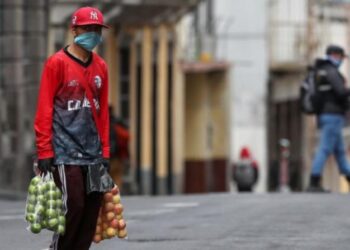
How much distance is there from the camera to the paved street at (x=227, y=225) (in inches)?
474

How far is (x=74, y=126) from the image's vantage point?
959cm

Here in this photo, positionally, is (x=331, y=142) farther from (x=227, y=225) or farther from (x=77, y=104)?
(x=77, y=104)

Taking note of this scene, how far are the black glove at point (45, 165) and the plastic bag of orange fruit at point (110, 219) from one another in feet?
1.76

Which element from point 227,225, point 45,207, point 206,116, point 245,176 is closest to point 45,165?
point 45,207

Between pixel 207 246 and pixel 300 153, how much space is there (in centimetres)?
3930

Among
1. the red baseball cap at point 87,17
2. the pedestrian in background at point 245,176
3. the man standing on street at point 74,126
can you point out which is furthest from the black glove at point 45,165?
the pedestrian in background at point 245,176

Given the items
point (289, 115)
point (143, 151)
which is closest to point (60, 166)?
point (143, 151)

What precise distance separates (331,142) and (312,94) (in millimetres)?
682

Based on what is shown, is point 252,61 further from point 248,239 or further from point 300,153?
point 248,239

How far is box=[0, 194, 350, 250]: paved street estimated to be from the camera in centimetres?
1205

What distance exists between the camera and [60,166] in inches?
375

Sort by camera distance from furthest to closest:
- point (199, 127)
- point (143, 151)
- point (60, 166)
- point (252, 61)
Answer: point (252, 61), point (199, 127), point (143, 151), point (60, 166)

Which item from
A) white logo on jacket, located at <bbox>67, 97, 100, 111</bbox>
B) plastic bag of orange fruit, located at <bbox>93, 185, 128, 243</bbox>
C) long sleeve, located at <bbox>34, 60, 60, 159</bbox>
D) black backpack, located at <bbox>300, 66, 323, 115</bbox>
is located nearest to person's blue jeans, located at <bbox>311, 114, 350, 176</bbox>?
black backpack, located at <bbox>300, 66, 323, 115</bbox>

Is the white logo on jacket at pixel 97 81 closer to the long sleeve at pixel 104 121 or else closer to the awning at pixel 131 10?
the long sleeve at pixel 104 121
